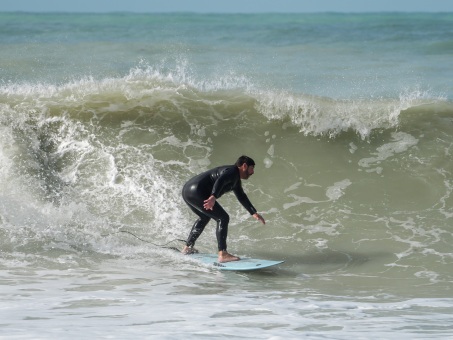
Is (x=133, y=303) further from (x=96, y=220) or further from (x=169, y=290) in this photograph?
(x=96, y=220)

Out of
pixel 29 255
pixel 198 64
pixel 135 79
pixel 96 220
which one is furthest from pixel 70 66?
pixel 29 255

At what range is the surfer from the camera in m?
9.30

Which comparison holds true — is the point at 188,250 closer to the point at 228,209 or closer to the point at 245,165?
the point at 245,165

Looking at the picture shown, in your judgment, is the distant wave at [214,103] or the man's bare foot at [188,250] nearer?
the man's bare foot at [188,250]

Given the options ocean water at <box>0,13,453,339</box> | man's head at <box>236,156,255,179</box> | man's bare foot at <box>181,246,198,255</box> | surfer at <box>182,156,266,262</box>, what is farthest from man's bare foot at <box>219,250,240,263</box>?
man's head at <box>236,156,255,179</box>

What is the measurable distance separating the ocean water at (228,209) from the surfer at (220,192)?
1.41 feet

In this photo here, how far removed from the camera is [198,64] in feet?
73.5

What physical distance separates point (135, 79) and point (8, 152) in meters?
3.35

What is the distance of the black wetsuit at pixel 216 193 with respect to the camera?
367 inches

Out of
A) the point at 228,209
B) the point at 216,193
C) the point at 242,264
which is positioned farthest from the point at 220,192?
the point at 228,209

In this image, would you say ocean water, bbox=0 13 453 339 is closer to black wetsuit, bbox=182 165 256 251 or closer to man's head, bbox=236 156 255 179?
black wetsuit, bbox=182 165 256 251

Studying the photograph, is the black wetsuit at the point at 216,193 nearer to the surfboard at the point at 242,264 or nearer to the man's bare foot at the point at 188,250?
the man's bare foot at the point at 188,250

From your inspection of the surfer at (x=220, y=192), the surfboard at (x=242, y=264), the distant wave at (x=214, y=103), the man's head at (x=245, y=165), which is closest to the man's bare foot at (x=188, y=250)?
the surfboard at (x=242, y=264)

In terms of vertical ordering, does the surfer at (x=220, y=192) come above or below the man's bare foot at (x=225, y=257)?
above
